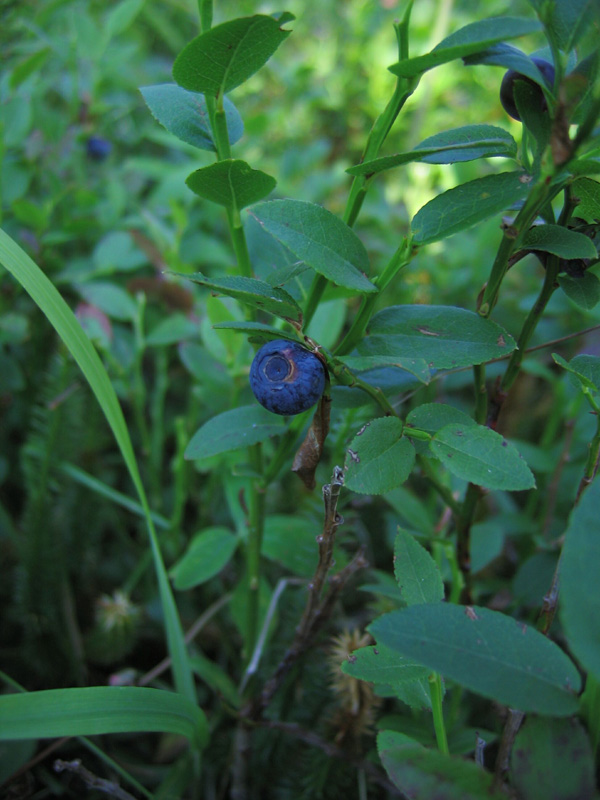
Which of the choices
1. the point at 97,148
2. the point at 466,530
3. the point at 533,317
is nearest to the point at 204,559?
the point at 466,530

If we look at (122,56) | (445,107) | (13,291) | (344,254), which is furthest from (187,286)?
(445,107)

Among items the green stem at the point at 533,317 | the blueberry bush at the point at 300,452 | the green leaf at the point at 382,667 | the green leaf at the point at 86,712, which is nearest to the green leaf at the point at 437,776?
the blueberry bush at the point at 300,452

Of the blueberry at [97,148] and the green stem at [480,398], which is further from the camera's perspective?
the blueberry at [97,148]

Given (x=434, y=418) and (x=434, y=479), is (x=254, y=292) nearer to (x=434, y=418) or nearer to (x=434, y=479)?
(x=434, y=418)

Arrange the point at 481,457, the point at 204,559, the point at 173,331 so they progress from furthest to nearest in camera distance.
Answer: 1. the point at 173,331
2. the point at 204,559
3. the point at 481,457

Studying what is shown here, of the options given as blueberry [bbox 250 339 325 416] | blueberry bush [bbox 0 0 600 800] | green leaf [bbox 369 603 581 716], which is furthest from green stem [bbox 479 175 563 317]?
green leaf [bbox 369 603 581 716]

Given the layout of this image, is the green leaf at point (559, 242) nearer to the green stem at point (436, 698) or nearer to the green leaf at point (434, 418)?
the green leaf at point (434, 418)
